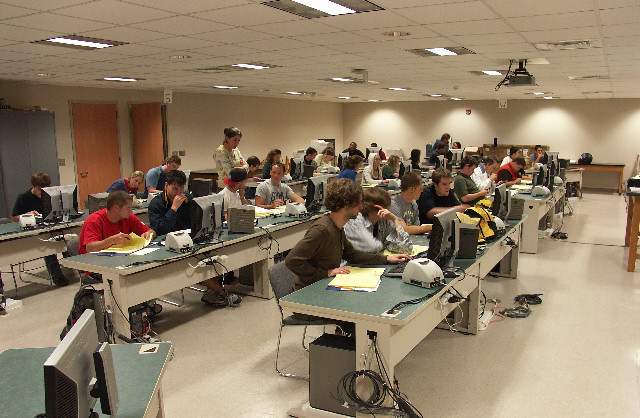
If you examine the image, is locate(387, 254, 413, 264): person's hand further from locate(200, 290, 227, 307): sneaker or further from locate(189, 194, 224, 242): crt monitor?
locate(200, 290, 227, 307): sneaker

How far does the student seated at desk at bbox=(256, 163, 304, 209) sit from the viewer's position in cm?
605

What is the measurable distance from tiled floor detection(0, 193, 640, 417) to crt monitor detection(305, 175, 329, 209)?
4.70ft

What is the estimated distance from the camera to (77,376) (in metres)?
1.48

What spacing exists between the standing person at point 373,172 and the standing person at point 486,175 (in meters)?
1.87

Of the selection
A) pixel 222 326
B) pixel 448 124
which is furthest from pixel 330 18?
pixel 448 124

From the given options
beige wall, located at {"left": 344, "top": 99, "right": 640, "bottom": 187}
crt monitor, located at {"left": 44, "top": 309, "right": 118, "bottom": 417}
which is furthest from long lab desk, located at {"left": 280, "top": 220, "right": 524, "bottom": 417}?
beige wall, located at {"left": 344, "top": 99, "right": 640, "bottom": 187}

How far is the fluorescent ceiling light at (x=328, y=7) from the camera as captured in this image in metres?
3.62

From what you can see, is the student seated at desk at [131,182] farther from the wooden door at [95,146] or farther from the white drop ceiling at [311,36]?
the wooden door at [95,146]

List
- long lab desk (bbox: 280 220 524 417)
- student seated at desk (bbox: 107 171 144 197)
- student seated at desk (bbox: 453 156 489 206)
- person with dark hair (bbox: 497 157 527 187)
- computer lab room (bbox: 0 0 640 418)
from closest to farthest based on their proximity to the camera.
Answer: long lab desk (bbox: 280 220 524 417), computer lab room (bbox: 0 0 640 418), student seated at desk (bbox: 453 156 489 206), student seated at desk (bbox: 107 171 144 197), person with dark hair (bbox: 497 157 527 187)

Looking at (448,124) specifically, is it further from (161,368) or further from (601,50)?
(161,368)

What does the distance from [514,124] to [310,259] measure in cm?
1404

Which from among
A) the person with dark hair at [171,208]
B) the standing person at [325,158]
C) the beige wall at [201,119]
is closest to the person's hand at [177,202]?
the person with dark hair at [171,208]

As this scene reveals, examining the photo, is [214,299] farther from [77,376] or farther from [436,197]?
[77,376]

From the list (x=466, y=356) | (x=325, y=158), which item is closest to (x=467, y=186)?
(x=466, y=356)
